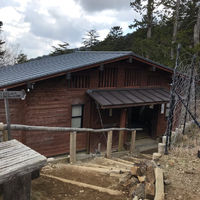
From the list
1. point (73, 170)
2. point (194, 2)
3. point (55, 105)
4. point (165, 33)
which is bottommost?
point (73, 170)

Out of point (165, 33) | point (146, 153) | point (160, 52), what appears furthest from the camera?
point (165, 33)

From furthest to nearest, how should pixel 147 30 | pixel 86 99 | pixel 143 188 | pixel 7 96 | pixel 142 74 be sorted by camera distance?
pixel 147 30, pixel 142 74, pixel 86 99, pixel 143 188, pixel 7 96

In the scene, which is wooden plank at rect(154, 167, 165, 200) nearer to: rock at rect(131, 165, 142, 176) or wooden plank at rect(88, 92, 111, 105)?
rock at rect(131, 165, 142, 176)

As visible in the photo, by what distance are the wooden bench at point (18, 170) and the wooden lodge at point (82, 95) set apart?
4933 millimetres

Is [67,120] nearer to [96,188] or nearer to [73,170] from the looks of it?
[73,170]

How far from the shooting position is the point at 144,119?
1432 cm

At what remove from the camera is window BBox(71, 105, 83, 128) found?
32.3 feet

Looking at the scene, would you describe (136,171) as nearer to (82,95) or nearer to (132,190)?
(132,190)

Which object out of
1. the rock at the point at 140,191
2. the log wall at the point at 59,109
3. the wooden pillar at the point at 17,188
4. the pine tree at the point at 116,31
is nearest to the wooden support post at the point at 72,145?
the log wall at the point at 59,109

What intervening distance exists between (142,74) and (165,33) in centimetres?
1403

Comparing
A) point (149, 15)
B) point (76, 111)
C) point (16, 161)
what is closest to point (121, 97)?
point (76, 111)

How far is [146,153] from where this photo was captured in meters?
10.6

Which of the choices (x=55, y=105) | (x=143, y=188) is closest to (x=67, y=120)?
(x=55, y=105)

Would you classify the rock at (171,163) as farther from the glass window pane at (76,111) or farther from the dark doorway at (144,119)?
the dark doorway at (144,119)
